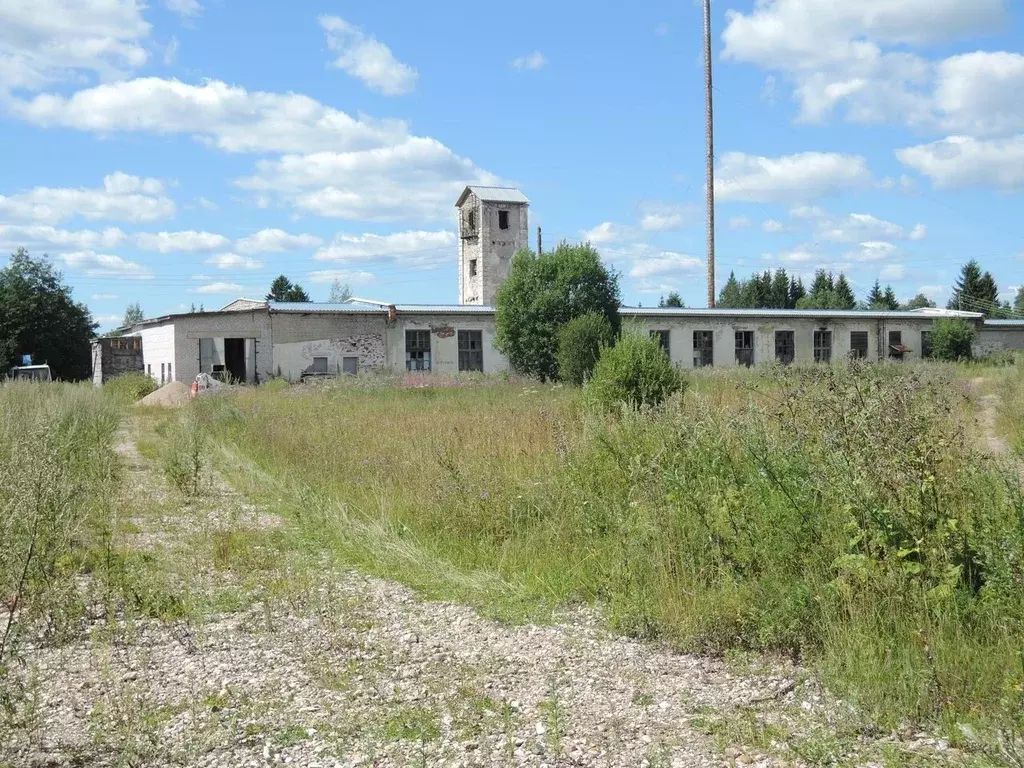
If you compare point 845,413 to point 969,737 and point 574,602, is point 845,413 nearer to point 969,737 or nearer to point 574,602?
point 574,602

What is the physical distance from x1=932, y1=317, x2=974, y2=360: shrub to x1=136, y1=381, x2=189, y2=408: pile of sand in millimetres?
30075

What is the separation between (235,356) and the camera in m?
30.6

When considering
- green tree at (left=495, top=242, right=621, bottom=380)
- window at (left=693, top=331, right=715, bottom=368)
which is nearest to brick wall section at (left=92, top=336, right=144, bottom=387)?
green tree at (left=495, top=242, right=621, bottom=380)

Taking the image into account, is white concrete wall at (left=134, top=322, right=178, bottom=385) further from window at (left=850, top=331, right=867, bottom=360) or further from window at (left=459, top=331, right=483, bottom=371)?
window at (left=850, top=331, right=867, bottom=360)

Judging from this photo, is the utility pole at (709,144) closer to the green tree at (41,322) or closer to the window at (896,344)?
the window at (896,344)

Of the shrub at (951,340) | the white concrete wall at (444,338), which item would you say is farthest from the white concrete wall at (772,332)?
the white concrete wall at (444,338)

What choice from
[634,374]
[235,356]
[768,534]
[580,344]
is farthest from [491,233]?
[768,534]

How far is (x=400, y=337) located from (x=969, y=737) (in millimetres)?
29804

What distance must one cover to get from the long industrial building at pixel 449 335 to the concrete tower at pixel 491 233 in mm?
68

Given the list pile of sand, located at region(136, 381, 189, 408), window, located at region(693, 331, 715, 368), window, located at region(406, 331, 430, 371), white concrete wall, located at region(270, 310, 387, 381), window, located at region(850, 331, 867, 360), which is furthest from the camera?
window, located at region(850, 331, 867, 360)

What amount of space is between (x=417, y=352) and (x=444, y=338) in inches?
44.8

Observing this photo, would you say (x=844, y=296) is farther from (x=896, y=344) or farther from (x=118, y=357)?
(x=118, y=357)

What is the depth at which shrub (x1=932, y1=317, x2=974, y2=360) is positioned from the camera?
126 ft

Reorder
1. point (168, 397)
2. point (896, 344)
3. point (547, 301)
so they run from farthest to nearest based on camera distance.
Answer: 1. point (896, 344)
2. point (547, 301)
3. point (168, 397)
